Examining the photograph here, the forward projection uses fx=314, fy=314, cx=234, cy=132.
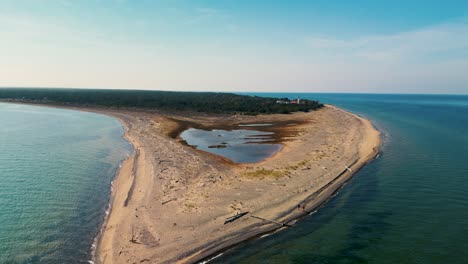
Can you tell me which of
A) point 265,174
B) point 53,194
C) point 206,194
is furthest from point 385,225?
point 53,194

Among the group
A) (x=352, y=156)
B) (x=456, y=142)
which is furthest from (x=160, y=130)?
(x=456, y=142)

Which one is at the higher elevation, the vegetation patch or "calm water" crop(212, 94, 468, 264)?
the vegetation patch

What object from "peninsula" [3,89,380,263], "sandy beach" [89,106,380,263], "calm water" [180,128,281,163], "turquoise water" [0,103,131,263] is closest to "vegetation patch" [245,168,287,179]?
"sandy beach" [89,106,380,263]

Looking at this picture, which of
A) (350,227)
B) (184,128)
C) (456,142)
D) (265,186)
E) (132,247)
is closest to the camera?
(132,247)

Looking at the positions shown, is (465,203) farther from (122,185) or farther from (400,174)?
(122,185)

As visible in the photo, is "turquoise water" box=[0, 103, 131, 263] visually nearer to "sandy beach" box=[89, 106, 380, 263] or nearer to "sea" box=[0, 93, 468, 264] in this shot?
"sea" box=[0, 93, 468, 264]

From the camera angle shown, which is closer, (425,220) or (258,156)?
(425,220)

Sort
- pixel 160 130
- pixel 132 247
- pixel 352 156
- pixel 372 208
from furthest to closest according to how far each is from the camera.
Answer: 1. pixel 160 130
2. pixel 352 156
3. pixel 372 208
4. pixel 132 247
